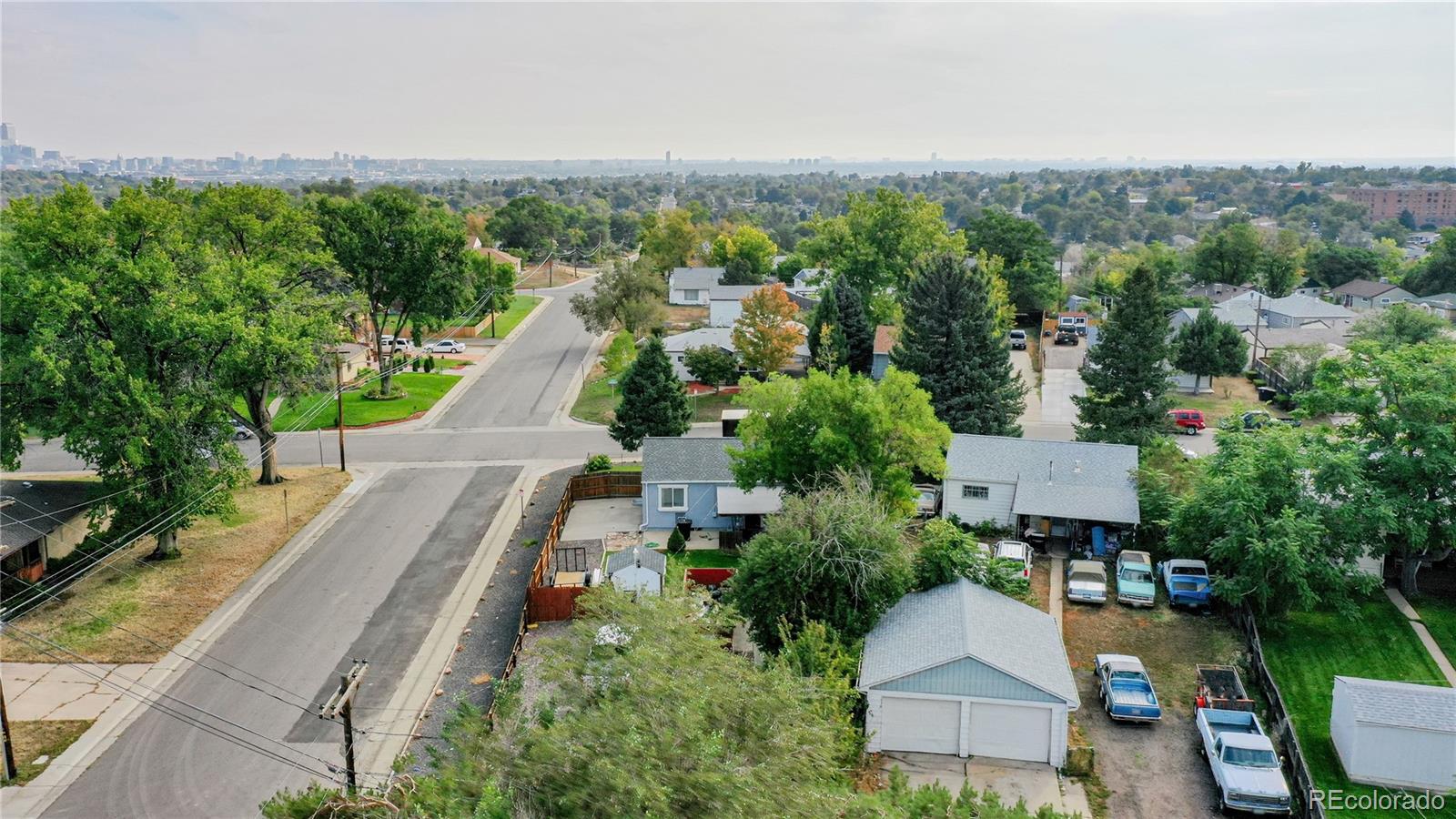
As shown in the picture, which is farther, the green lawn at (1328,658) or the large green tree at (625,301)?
the large green tree at (625,301)

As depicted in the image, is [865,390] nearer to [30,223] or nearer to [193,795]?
[193,795]

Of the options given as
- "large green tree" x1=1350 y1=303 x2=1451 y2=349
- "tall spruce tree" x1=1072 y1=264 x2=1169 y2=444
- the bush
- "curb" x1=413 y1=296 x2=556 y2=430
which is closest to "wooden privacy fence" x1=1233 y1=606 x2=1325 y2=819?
"tall spruce tree" x1=1072 y1=264 x2=1169 y2=444

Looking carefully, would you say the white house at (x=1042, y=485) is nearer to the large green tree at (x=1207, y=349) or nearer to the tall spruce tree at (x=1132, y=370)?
the tall spruce tree at (x=1132, y=370)

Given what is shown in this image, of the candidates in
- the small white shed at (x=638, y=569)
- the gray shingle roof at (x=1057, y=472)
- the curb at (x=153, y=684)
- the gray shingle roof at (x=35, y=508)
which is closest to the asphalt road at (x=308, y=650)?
the curb at (x=153, y=684)

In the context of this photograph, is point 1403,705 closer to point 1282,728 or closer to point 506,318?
point 1282,728

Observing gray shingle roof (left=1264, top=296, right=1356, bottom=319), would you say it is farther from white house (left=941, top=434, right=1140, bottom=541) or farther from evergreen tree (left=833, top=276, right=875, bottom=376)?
white house (left=941, top=434, right=1140, bottom=541)

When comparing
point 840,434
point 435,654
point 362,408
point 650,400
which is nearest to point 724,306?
point 362,408

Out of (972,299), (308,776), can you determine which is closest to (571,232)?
(972,299)
